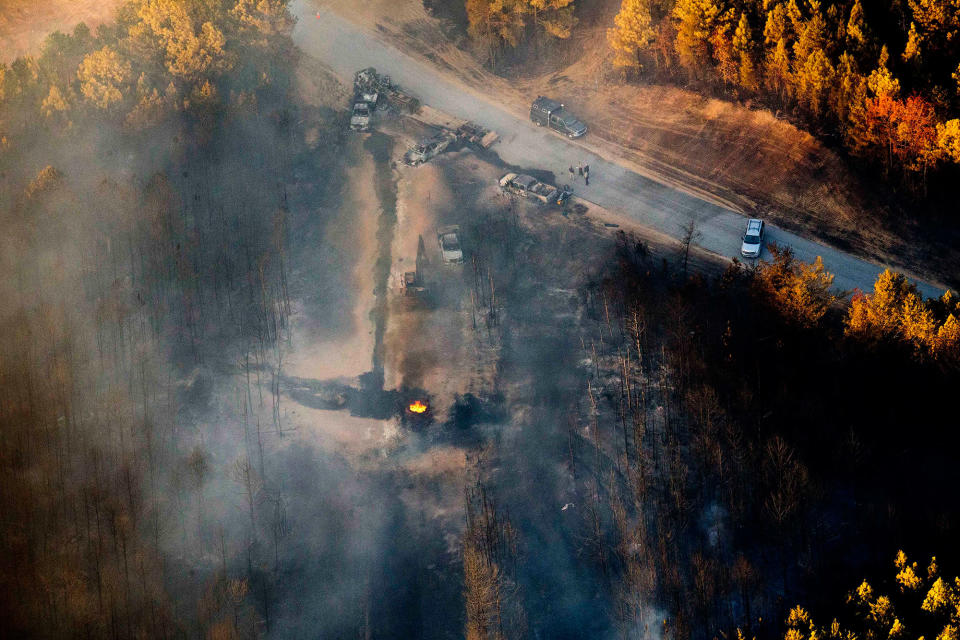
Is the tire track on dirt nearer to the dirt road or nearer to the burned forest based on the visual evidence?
the burned forest

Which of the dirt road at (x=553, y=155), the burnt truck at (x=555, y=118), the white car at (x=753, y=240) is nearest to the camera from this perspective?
the white car at (x=753, y=240)

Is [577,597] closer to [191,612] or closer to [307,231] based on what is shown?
[191,612]

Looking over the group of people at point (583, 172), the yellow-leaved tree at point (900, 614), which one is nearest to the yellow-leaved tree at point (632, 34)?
the group of people at point (583, 172)

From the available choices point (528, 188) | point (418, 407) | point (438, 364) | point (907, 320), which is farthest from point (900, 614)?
point (528, 188)

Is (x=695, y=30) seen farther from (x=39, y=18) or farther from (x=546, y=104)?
(x=39, y=18)

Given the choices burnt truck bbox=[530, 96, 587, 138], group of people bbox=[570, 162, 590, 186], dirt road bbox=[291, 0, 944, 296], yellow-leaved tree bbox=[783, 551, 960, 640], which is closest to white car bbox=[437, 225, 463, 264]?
dirt road bbox=[291, 0, 944, 296]

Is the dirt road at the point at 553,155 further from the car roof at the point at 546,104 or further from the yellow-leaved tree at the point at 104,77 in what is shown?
the yellow-leaved tree at the point at 104,77

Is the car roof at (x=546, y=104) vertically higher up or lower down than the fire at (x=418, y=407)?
higher up

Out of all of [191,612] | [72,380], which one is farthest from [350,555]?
[72,380]
